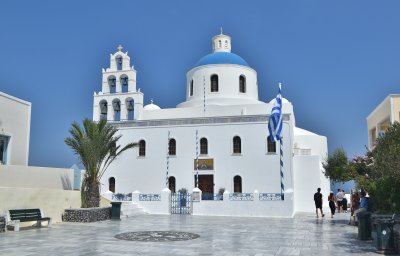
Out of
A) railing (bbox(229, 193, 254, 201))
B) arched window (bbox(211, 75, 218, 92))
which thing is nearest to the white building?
railing (bbox(229, 193, 254, 201))

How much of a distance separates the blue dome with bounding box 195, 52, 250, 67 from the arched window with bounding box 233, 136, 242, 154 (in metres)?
7.13

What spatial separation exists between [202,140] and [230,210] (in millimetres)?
6670

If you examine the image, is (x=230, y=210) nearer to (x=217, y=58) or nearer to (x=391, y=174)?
(x=391, y=174)

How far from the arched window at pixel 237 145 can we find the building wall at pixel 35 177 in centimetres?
1001

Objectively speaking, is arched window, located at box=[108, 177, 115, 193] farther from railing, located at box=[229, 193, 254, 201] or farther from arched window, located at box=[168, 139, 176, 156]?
railing, located at box=[229, 193, 254, 201]

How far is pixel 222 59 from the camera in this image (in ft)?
100

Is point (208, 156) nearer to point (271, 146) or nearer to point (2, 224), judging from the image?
point (271, 146)

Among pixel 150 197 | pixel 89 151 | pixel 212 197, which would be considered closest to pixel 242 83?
pixel 212 197

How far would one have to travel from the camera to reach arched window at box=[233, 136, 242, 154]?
25.7 metres

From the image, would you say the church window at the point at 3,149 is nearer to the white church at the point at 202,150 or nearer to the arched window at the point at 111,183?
the white church at the point at 202,150

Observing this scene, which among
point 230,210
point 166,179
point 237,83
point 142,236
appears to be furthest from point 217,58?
point 142,236

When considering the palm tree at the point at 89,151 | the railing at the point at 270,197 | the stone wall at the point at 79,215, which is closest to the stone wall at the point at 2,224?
the stone wall at the point at 79,215

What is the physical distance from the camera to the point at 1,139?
1862cm

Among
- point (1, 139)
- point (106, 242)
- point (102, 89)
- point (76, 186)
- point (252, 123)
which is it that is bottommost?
point (106, 242)
